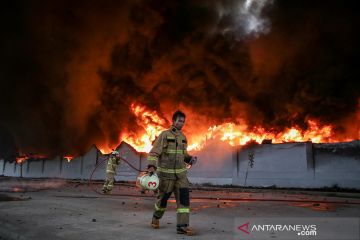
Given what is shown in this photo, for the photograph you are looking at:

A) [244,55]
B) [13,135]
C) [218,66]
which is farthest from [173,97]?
[13,135]

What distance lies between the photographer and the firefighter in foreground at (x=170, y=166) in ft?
18.8

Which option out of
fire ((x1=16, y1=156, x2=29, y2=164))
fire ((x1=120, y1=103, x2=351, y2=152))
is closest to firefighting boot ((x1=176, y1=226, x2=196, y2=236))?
fire ((x1=120, y1=103, x2=351, y2=152))

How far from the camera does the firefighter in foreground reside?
5.73m

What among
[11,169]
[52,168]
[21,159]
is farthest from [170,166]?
[11,169]

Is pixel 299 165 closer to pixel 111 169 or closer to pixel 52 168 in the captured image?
pixel 111 169

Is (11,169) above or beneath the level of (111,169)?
beneath

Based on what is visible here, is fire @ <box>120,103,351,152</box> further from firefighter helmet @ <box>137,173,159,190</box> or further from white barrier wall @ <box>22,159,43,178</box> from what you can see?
firefighter helmet @ <box>137,173,159,190</box>

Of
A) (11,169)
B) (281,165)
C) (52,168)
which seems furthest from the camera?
(11,169)

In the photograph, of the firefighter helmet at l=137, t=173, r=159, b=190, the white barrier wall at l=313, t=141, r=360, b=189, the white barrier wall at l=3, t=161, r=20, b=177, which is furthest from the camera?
the white barrier wall at l=3, t=161, r=20, b=177

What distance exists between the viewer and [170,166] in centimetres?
585

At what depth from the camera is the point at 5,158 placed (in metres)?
48.3

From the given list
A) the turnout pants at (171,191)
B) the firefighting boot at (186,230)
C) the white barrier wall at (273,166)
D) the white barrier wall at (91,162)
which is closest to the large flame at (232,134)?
the white barrier wall at (273,166)

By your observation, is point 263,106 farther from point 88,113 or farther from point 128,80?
point 88,113

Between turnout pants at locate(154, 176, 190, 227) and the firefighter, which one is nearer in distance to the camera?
turnout pants at locate(154, 176, 190, 227)
